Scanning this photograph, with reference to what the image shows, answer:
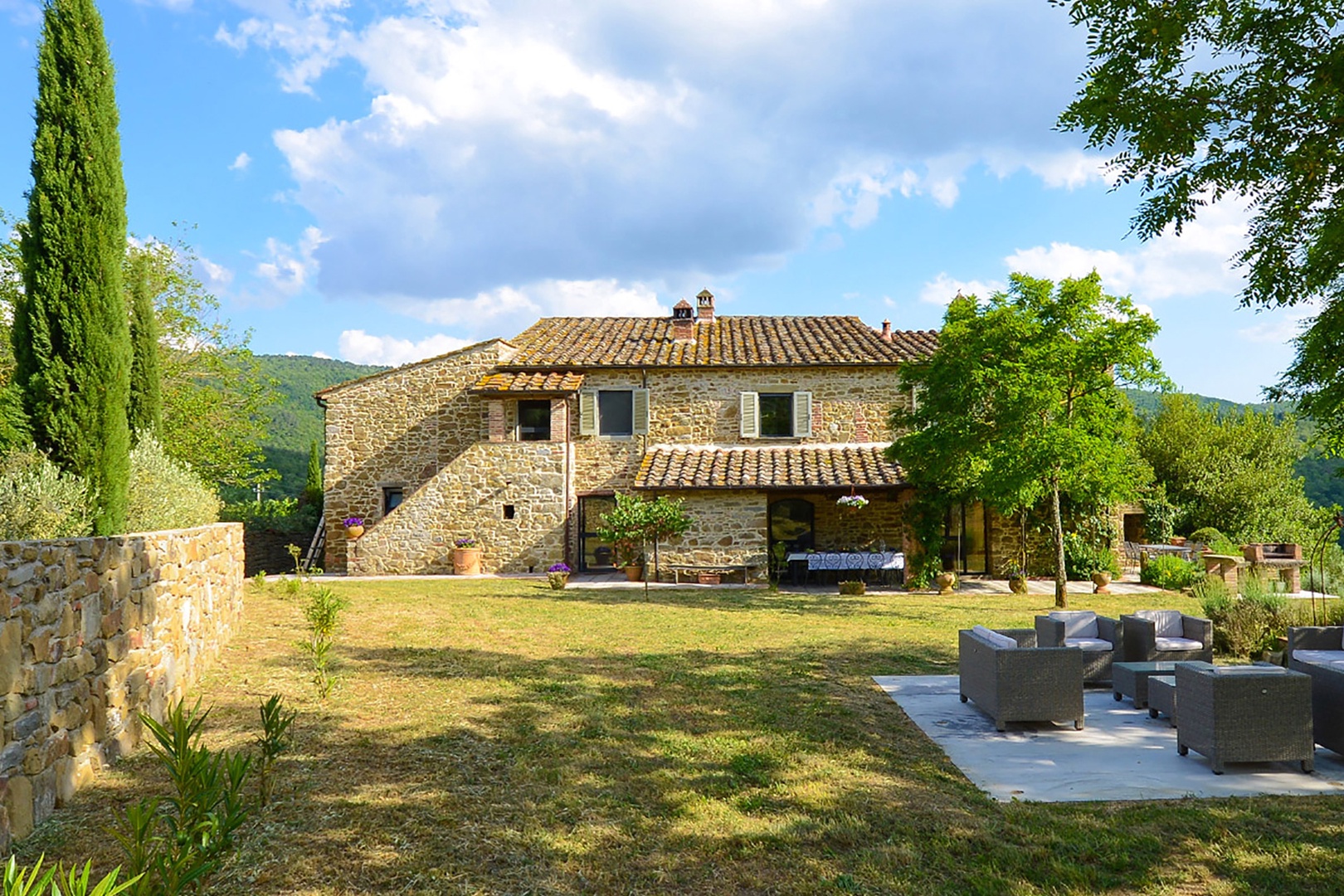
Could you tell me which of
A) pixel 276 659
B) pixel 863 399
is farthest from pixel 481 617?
pixel 863 399

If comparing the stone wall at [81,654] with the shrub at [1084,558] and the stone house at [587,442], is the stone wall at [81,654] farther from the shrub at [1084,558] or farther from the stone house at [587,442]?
the shrub at [1084,558]

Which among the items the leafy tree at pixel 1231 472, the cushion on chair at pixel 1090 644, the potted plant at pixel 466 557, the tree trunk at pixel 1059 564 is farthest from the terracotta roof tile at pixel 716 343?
the cushion on chair at pixel 1090 644

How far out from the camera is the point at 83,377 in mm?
7793

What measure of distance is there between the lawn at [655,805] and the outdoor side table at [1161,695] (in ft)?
5.29

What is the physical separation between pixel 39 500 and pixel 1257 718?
9.01 metres

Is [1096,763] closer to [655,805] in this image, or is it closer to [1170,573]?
[655,805]

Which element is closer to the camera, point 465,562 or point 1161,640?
point 1161,640

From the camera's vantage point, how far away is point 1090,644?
7.77m

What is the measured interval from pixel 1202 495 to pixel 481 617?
23390 millimetres

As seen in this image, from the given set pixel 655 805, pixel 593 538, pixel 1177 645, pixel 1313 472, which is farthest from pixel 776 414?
pixel 1313 472

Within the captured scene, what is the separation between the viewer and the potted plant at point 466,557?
61.0 feet

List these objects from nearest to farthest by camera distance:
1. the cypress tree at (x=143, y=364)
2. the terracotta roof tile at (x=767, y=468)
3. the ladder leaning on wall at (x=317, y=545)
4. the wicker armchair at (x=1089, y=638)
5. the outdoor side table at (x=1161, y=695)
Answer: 1. the outdoor side table at (x=1161, y=695)
2. the wicker armchair at (x=1089, y=638)
3. the cypress tree at (x=143, y=364)
4. the terracotta roof tile at (x=767, y=468)
5. the ladder leaning on wall at (x=317, y=545)

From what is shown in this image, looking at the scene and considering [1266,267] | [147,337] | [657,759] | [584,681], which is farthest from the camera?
[147,337]

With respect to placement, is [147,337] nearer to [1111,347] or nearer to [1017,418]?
[1017,418]
